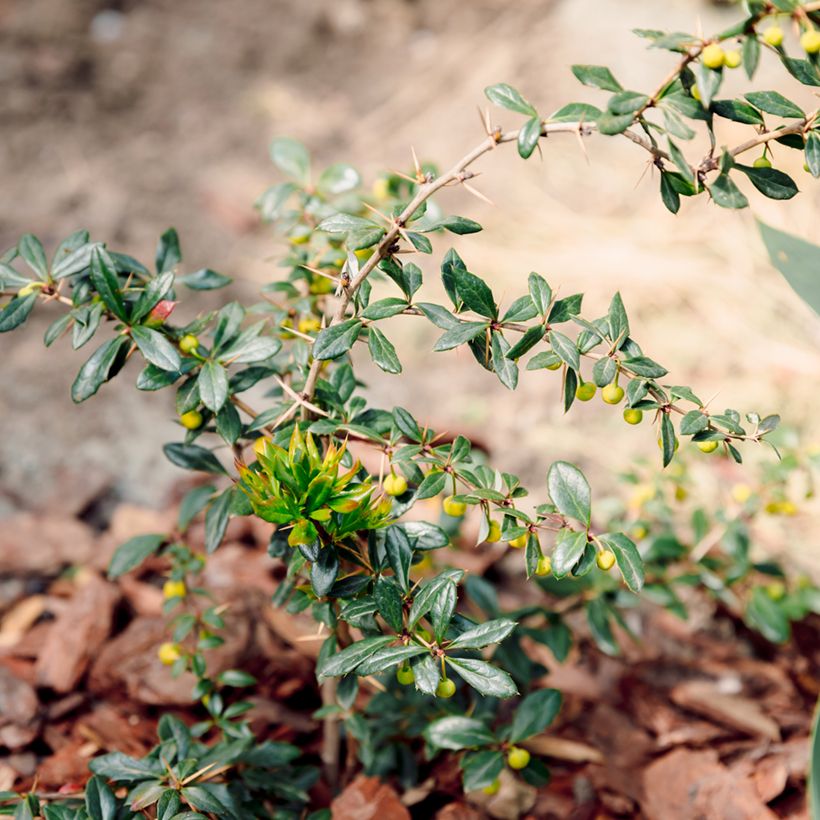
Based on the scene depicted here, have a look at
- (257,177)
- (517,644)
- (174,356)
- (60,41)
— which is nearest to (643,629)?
(517,644)

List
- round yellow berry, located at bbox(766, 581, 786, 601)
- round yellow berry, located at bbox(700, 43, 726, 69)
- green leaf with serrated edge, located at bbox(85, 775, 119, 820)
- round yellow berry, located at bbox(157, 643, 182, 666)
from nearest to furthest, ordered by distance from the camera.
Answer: round yellow berry, located at bbox(700, 43, 726, 69), green leaf with serrated edge, located at bbox(85, 775, 119, 820), round yellow berry, located at bbox(157, 643, 182, 666), round yellow berry, located at bbox(766, 581, 786, 601)

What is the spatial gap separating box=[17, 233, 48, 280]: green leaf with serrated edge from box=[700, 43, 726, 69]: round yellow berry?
67 cm

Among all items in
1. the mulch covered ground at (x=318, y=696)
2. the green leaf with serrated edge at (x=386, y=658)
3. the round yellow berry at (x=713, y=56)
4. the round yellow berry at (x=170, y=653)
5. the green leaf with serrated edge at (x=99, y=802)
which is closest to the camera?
the round yellow berry at (x=713, y=56)

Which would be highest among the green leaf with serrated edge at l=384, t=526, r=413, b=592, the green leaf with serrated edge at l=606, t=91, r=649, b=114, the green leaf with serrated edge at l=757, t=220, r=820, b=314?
the green leaf with serrated edge at l=606, t=91, r=649, b=114

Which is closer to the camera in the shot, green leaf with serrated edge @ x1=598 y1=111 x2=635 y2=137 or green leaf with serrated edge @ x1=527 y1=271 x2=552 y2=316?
green leaf with serrated edge @ x1=598 y1=111 x2=635 y2=137

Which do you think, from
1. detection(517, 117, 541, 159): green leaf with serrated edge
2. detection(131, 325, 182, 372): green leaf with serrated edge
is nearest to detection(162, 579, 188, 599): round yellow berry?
detection(131, 325, 182, 372): green leaf with serrated edge

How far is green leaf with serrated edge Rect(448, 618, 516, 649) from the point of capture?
0.76m

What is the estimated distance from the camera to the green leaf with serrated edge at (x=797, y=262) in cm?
90

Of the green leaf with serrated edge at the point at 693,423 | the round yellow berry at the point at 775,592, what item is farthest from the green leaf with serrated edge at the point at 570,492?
the round yellow berry at the point at 775,592

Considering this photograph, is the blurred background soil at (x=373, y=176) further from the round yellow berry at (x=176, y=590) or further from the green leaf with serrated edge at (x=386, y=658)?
the green leaf with serrated edge at (x=386, y=658)

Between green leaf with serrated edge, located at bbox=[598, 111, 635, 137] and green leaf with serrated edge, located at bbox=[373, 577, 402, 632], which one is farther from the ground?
green leaf with serrated edge, located at bbox=[598, 111, 635, 137]

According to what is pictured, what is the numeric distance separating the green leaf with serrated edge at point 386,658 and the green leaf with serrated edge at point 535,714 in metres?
0.33

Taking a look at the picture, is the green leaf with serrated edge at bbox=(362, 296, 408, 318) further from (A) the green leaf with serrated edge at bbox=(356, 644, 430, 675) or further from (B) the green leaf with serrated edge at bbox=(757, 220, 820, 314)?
(B) the green leaf with serrated edge at bbox=(757, 220, 820, 314)

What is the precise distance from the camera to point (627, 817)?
3.96ft
